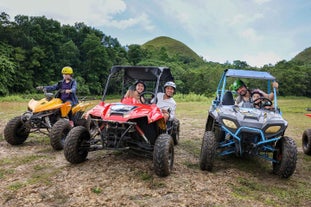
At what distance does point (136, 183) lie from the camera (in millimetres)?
4406

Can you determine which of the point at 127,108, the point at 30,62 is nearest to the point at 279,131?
the point at 127,108

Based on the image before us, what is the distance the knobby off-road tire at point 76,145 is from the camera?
4961mm

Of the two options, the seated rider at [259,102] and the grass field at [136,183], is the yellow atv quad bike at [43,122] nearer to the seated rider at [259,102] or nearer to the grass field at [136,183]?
the grass field at [136,183]

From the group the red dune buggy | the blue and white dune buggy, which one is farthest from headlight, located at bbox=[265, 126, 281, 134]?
the red dune buggy

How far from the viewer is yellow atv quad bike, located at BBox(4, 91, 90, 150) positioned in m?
6.19

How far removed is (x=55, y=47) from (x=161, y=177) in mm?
50332

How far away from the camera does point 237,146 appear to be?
5074 mm

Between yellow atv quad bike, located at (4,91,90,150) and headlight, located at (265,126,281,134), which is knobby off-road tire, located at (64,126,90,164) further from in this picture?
headlight, located at (265,126,281,134)

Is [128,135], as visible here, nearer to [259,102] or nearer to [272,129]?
[272,129]

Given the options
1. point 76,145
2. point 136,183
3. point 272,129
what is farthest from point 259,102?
point 76,145

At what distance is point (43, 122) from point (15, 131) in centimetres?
69

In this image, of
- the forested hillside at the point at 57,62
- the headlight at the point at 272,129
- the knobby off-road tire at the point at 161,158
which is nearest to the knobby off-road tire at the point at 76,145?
the knobby off-road tire at the point at 161,158

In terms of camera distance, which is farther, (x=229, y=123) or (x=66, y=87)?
(x=66, y=87)

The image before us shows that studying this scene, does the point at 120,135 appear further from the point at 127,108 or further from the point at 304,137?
the point at 304,137
